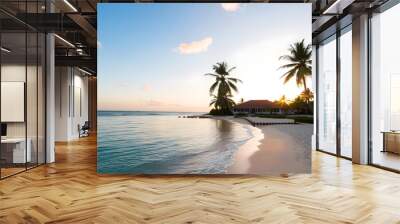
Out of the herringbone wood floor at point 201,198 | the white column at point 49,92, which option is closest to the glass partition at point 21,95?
the white column at point 49,92

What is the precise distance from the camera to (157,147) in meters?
6.07

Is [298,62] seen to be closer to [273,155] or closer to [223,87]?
[223,87]

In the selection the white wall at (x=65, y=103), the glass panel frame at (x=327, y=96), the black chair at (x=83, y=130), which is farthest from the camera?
the black chair at (x=83, y=130)

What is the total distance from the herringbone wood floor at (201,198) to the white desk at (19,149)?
0.34m

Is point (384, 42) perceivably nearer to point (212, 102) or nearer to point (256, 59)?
point (256, 59)

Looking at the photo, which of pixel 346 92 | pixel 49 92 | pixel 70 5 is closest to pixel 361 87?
pixel 346 92

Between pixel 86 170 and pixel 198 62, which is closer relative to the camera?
pixel 198 62

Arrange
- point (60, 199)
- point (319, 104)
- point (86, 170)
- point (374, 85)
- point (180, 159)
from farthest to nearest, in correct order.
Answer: point (319, 104) → point (374, 85) → point (86, 170) → point (180, 159) → point (60, 199)

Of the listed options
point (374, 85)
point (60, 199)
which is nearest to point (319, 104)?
point (374, 85)

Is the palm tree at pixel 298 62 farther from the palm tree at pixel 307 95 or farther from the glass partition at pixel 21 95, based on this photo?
A: the glass partition at pixel 21 95

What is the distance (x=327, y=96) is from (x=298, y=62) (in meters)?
4.08

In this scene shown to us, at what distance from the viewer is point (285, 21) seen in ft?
20.2

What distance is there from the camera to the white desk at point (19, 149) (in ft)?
19.9

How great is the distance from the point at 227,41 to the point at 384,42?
3266 mm
